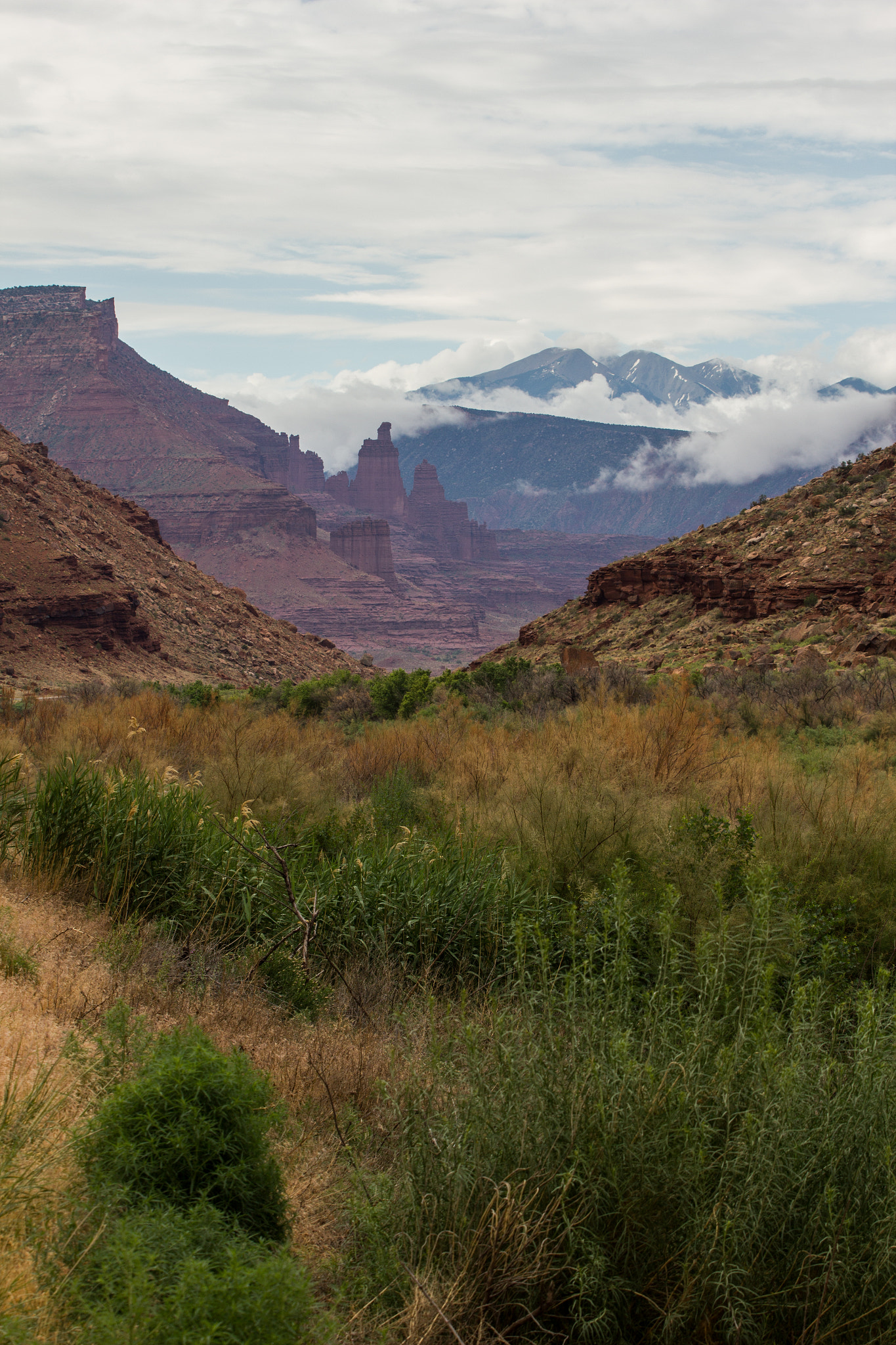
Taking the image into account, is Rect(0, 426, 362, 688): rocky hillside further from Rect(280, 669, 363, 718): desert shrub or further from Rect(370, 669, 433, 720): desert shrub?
Rect(370, 669, 433, 720): desert shrub

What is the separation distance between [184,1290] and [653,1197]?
1.61m

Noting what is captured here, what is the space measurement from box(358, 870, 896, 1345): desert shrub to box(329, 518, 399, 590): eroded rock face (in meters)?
187

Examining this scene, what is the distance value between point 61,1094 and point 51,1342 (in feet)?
4.33

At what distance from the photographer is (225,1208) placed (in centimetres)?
328

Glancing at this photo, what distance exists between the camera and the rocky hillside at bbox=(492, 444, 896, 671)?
24.7m

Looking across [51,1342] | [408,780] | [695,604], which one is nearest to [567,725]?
[408,780]

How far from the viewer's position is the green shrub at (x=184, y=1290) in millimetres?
2502

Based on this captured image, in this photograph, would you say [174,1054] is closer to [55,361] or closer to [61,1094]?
[61,1094]

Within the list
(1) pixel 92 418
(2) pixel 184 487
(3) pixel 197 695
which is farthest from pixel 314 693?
(1) pixel 92 418

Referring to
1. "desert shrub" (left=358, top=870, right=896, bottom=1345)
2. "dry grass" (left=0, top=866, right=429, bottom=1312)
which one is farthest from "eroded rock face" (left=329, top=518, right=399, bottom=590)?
"desert shrub" (left=358, top=870, right=896, bottom=1345)

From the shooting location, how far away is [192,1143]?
130 inches

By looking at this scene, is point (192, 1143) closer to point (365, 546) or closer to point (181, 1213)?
point (181, 1213)

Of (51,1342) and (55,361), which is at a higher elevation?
(55,361)

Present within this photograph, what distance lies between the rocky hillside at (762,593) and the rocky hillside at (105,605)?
18.6m
